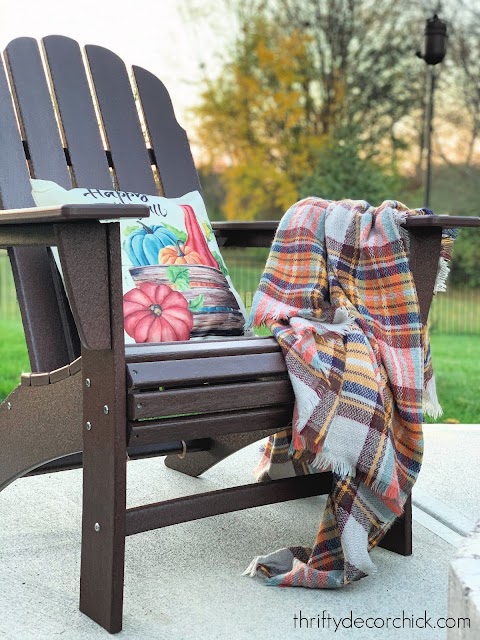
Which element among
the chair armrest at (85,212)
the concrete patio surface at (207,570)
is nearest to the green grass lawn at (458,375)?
the concrete patio surface at (207,570)

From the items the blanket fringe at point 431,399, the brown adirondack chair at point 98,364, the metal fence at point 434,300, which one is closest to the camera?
the brown adirondack chair at point 98,364

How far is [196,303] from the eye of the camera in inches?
82.0

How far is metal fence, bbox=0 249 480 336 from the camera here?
22.9ft

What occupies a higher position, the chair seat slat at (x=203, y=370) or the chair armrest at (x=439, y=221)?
the chair armrest at (x=439, y=221)

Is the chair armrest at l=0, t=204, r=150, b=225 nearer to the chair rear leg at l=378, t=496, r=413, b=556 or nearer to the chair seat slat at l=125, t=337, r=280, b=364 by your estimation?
the chair seat slat at l=125, t=337, r=280, b=364

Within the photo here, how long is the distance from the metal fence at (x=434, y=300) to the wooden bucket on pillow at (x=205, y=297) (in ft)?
14.8

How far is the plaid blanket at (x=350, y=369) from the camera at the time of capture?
1681mm

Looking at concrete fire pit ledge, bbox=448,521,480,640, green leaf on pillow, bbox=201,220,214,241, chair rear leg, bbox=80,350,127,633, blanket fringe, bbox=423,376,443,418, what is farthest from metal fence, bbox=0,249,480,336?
concrete fire pit ledge, bbox=448,521,480,640

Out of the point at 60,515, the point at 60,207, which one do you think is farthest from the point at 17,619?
the point at 60,207

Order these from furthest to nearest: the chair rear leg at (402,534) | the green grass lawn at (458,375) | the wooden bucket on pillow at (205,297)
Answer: the green grass lawn at (458,375) < the wooden bucket on pillow at (205,297) < the chair rear leg at (402,534)

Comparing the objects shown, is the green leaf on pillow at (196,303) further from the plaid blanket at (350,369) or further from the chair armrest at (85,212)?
the chair armrest at (85,212)

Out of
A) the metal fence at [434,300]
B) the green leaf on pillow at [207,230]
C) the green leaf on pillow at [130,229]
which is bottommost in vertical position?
the metal fence at [434,300]

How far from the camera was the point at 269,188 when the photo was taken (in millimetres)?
9680

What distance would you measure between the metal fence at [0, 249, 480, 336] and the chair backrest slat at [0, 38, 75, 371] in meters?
4.66
